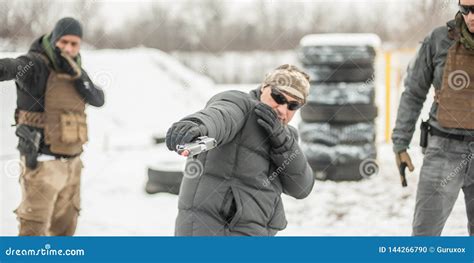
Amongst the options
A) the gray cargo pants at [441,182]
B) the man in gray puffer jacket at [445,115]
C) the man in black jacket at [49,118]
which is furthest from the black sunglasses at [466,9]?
the man in black jacket at [49,118]

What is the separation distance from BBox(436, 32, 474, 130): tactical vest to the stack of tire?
2825 millimetres

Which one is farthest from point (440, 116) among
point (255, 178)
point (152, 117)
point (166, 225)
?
point (152, 117)

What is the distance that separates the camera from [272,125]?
2.28m

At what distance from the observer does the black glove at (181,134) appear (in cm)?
179

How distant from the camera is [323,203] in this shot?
16.6 ft

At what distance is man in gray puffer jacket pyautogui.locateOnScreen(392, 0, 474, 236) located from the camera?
2.76m

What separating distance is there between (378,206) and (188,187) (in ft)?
9.48

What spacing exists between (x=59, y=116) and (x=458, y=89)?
191 cm

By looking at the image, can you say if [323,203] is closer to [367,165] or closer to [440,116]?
[367,165]

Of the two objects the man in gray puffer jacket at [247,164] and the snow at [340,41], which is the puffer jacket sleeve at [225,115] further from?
the snow at [340,41]

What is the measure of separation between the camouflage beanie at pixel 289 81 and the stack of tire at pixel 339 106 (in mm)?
3236

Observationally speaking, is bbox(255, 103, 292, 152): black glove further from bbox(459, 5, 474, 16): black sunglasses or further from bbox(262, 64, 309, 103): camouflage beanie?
bbox(459, 5, 474, 16): black sunglasses

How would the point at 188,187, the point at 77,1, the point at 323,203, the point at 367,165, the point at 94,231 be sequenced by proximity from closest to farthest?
the point at 188,187
the point at 94,231
the point at 77,1
the point at 323,203
the point at 367,165

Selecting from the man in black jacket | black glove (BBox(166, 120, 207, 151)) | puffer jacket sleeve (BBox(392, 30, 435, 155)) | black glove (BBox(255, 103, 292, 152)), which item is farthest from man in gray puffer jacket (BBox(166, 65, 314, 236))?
the man in black jacket
